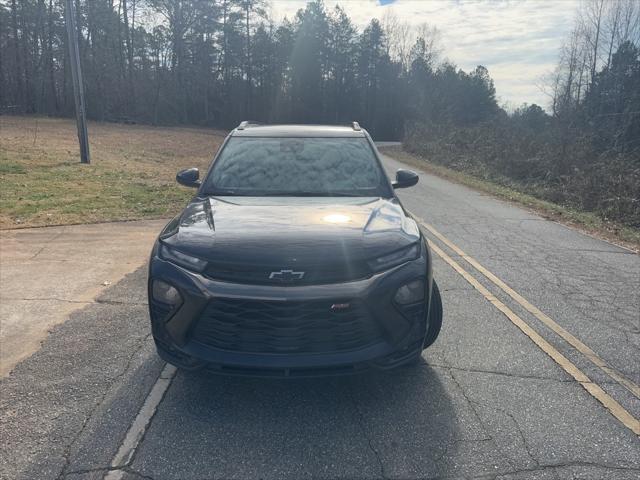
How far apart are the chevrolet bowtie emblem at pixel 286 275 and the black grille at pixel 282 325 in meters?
0.15

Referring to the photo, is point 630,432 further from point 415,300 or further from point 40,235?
point 40,235

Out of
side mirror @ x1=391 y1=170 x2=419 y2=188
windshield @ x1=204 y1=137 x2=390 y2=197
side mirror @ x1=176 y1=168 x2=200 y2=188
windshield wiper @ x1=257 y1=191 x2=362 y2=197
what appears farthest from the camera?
side mirror @ x1=391 y1=170 x2=419 y2=188

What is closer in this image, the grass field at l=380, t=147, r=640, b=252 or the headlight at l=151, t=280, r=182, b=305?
the headlight at l=151, t=280, r=182, b=305

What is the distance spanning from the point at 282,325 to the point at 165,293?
2.55 feet

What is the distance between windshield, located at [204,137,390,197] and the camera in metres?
4.36

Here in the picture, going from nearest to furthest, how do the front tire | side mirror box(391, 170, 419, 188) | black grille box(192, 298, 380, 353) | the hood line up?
black grille box(192, 298, 380, 353)
the hood
the front tire
side mirror box(391, 170, 419, 188)

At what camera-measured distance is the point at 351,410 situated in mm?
3270

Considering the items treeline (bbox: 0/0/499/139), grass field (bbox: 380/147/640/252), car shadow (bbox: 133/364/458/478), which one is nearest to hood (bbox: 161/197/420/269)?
car shadow (bbox: 133/364/458/478)

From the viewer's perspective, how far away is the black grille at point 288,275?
2.95 metres

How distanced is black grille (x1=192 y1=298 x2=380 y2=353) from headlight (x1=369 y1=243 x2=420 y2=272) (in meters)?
0.29

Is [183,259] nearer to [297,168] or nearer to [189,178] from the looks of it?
[297,168]

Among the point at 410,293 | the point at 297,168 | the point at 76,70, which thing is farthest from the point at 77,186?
the point at 410,293

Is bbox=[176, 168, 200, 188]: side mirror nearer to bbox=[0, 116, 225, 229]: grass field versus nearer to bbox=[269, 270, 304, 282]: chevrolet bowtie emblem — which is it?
bbox=[269, 270, 304, 282]: chevrolet bowtie emblem

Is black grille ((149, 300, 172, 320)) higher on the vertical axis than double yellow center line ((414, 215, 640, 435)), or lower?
higher
